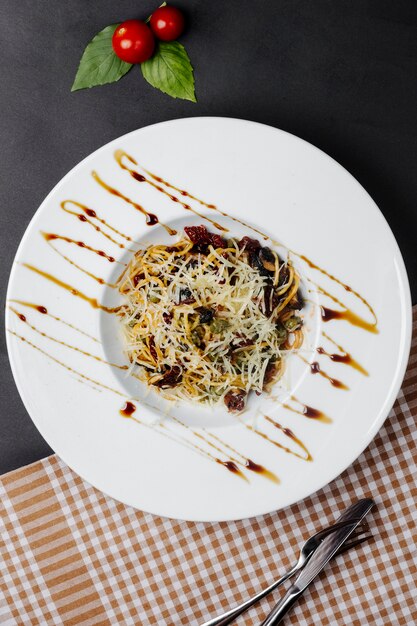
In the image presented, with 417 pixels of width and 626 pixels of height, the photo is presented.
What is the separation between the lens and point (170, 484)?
7.82ft

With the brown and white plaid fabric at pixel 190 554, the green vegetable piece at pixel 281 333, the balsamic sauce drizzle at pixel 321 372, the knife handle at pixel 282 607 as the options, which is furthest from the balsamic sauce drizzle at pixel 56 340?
the knife handle at pixel 282 607

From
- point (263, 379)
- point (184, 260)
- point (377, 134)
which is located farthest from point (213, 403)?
point (377, 134)

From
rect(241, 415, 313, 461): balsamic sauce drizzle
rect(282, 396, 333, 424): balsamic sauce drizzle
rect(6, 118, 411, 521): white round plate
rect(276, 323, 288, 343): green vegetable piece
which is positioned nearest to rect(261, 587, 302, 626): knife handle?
rect(6, 118, 411, 521): white round plate

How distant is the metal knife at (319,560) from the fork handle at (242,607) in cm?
5

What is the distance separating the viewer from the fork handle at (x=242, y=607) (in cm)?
261

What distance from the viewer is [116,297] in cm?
245

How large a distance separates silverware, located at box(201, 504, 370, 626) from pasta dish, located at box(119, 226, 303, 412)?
2.06ft

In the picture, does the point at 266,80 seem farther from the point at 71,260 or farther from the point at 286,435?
the point at 286,435

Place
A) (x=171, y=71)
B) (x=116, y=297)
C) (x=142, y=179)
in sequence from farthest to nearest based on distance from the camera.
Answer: (x=171, y=71) < (x=116, y=297) < (x=142, y=179)

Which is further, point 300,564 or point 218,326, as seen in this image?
point 300,564

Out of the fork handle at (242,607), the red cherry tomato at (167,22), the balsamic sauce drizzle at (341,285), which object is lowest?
the fork handle at (242,607)

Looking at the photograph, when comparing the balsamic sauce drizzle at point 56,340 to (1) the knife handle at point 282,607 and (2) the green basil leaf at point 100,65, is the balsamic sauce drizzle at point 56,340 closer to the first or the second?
(2) the green basil leaf at point 100,65

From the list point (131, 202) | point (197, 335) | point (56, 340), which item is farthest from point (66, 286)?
point (197, 335)

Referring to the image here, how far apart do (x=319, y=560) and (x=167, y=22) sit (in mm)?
2206
